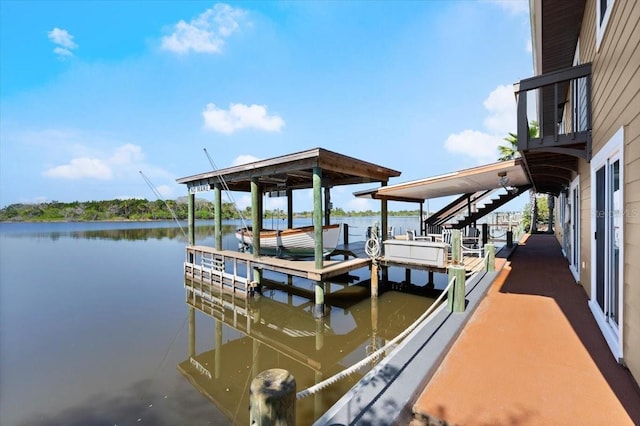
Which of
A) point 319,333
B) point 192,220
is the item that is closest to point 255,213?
point 319,333

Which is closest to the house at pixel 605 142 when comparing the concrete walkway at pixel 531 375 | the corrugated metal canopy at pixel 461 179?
the concrete walkway at pixel 531 375

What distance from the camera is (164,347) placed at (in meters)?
6.45

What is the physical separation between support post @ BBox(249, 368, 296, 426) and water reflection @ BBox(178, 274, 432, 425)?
9.45 feet

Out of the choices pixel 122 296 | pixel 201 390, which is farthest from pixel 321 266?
pixel 122 296

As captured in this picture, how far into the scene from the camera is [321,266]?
7555mm

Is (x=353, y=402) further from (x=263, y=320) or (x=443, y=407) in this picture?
(x=263, y=320)

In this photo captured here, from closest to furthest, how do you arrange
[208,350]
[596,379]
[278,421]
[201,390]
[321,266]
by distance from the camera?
[278,421] < [596,379] < [201,390] < [208,350] < [321,266]

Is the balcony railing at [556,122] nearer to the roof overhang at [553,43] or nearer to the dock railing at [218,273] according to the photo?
the roof overhang at [553,43]

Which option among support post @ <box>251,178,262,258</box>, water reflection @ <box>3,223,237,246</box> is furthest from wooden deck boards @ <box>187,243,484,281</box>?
water reflection @ <box>3,223,237,246</box>

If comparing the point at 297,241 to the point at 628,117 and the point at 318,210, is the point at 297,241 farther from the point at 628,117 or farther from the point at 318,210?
the point at 628,117

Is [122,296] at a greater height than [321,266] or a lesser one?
lesser

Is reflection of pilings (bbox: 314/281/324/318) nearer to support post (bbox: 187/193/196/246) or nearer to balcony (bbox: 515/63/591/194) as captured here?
balcony (bbox: 515/63/591/194)

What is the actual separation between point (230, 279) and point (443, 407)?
29.1 ft

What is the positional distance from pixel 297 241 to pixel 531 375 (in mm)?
7362
